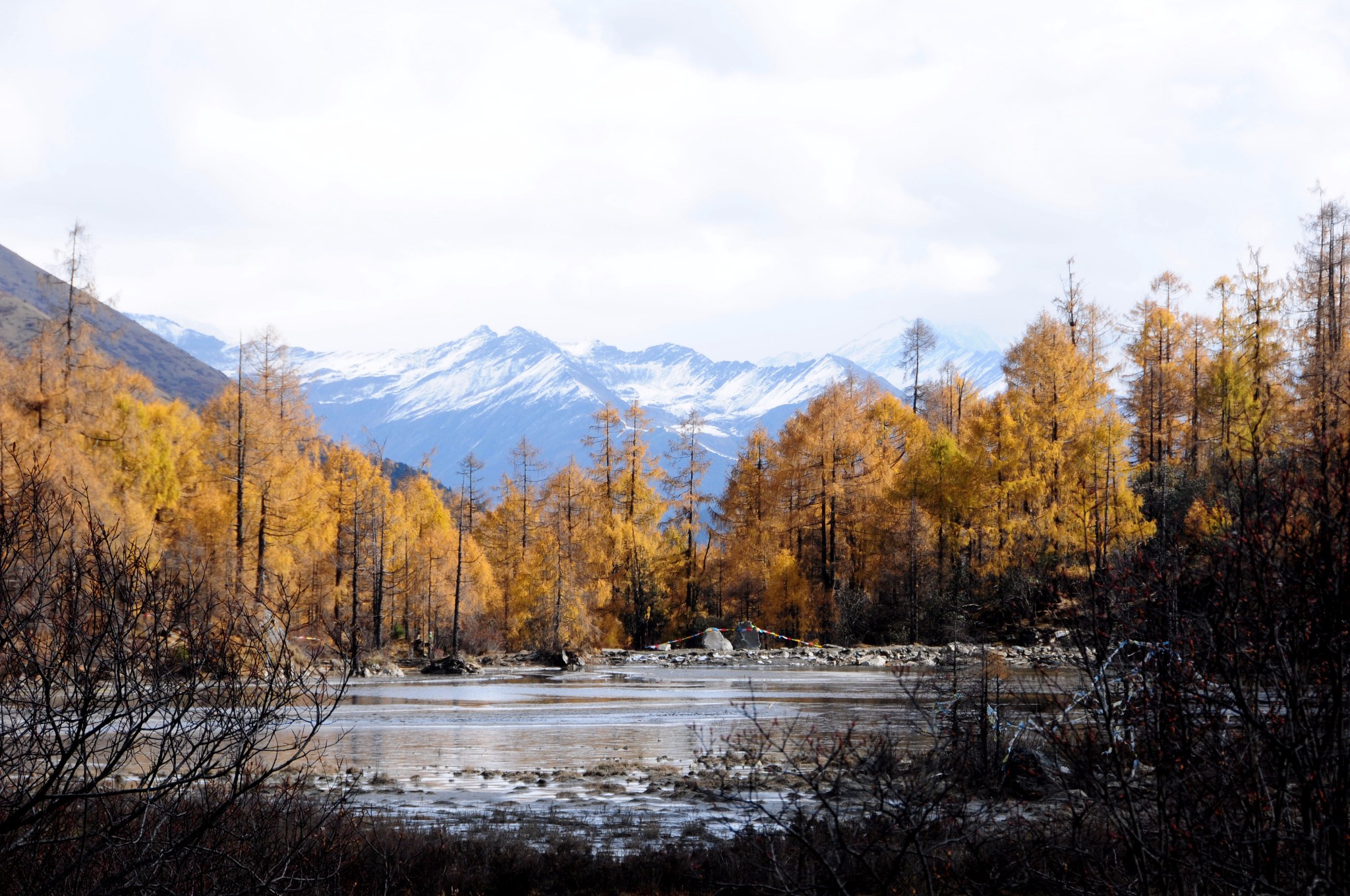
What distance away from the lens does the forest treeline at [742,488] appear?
3981cm

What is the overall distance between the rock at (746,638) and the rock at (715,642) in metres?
0.46

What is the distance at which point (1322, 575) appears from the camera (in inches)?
187

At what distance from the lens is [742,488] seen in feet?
191

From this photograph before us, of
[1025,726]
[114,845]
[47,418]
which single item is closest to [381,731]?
[1025,726]

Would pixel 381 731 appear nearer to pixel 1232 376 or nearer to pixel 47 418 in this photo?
pixel 47 418

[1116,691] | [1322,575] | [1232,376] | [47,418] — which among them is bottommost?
[1116,691]

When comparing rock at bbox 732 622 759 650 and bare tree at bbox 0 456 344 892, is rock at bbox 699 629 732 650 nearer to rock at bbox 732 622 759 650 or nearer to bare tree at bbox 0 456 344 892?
rock at bbox 732 622 759 650

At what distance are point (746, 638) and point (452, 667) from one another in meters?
14.1

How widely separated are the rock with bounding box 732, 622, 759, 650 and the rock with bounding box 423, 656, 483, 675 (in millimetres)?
12416

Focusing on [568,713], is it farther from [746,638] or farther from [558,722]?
[746,638]

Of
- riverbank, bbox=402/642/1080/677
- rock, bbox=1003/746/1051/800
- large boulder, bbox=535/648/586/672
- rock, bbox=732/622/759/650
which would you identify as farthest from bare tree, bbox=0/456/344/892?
rock, bbox=732/622/759/650

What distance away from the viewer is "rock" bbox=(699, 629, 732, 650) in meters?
47.9

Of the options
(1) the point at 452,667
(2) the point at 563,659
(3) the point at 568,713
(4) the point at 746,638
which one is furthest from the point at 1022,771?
(4) the point at 746,638

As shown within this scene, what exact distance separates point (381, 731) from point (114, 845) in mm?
16630
